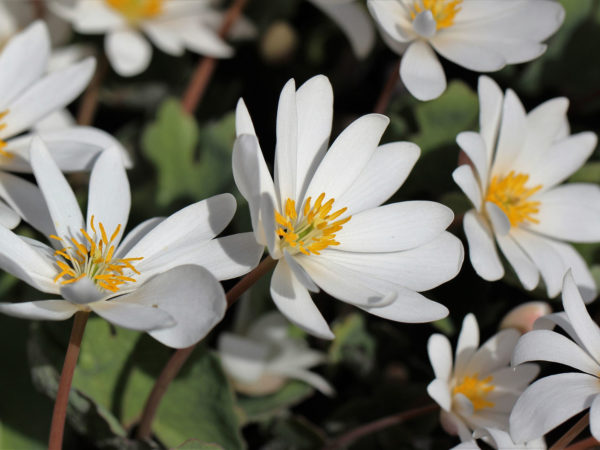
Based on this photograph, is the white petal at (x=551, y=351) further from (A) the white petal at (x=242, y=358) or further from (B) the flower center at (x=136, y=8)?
(B) the flower center at (x=136, y=8)

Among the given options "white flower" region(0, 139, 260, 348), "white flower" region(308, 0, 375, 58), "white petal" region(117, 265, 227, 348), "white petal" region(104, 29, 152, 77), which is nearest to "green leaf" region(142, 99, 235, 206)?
"white petal" region(104, 29, 152, 77)

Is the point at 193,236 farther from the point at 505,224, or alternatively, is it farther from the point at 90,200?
the point at 505,224

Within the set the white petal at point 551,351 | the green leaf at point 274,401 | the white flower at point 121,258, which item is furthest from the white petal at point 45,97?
the white petal at point 551,351

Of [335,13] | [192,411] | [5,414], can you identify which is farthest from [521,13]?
[5,414]

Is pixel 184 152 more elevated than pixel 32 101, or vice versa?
pixel 32 101

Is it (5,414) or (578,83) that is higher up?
(578,83)

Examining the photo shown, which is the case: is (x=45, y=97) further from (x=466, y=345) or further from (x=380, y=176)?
(x=466, y=345)

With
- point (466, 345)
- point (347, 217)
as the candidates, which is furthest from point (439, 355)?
point (347, 217)

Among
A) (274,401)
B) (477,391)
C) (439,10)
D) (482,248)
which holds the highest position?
(439,10)
